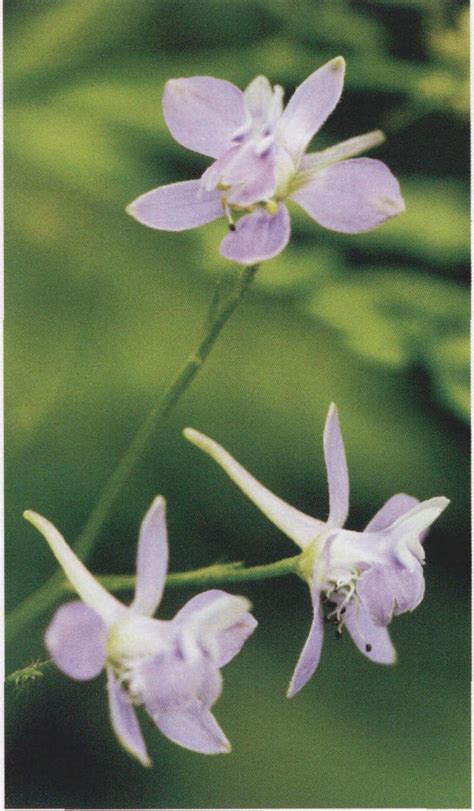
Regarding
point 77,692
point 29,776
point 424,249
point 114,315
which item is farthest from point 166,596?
point 424,249

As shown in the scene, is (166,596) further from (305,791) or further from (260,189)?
(260,189)

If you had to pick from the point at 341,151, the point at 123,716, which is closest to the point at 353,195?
the point at 341,151

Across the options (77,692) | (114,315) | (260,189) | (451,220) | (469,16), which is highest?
(469,16)

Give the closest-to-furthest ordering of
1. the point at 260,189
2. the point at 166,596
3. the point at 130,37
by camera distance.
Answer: the point at 260,189
the point at 166,596
the point at 130,37

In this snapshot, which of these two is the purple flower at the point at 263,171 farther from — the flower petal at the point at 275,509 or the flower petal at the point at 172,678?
the flower petal at the point at 172,678

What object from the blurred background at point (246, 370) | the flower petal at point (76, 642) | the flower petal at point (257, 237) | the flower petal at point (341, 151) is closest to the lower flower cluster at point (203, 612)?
the flower petal at point (76, 642)
